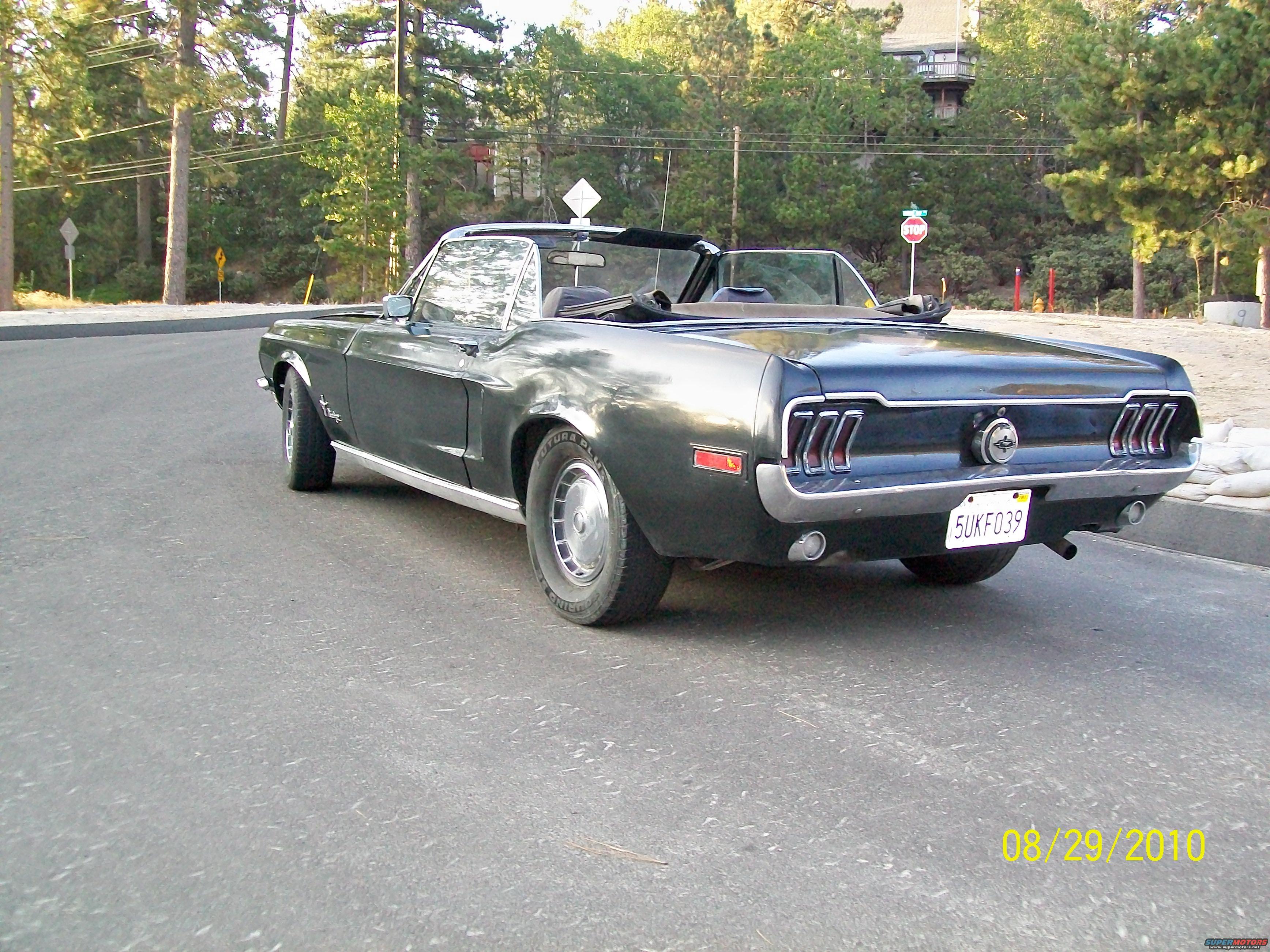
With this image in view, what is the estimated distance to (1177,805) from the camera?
2959 mm

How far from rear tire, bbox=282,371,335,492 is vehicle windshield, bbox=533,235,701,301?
1965 mm

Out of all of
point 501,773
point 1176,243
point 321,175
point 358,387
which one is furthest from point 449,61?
point 501,773

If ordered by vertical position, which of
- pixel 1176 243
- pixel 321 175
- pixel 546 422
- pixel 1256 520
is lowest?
pixel 1256 520

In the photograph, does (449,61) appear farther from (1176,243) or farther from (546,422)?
(546,422)

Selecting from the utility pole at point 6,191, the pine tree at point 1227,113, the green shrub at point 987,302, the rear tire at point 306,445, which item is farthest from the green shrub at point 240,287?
the rear tire at point 306,445

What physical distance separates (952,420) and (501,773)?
1.85 meters

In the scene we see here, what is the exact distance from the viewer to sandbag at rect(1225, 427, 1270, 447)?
7008mm

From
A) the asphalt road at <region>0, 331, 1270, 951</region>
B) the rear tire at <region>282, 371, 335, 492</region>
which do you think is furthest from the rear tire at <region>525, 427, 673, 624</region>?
the rear tire at <region>282, 371, 335, 492</region>

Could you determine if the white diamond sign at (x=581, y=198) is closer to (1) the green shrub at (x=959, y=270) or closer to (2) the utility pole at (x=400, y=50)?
(2) the utility pole at (x=400, y=50)

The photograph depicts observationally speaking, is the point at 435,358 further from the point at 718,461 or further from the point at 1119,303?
the point at 1119,303

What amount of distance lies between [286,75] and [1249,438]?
2735 inches

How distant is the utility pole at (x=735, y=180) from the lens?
166ft

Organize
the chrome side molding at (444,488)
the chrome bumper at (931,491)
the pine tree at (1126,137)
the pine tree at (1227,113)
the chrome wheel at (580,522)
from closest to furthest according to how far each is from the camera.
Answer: the chrome bumper at (931,491), the chrome wheel at (580,522), the chrome side molding at (444,488), the pine tree at (1227,113), the pine tree at (1126,137)
